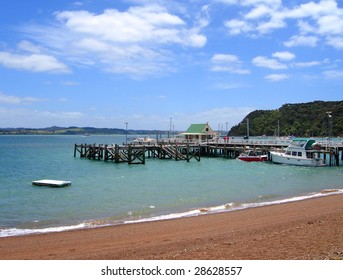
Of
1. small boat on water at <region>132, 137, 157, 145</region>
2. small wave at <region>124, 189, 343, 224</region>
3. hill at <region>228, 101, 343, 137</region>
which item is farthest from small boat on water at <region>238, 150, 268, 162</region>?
→ hill at <region>228, 101, 343, 137</region>

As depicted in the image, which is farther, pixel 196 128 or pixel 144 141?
pixel 196 128

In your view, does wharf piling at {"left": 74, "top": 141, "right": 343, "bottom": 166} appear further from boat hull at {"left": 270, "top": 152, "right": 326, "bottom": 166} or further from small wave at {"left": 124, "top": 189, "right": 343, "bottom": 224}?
small wave at {"left": 124, "top": 189, "right": 343, "bottom": 224}

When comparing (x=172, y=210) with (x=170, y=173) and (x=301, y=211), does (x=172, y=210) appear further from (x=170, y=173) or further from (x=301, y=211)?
(x=170, y=173)

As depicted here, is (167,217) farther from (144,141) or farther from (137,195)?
(144,141)

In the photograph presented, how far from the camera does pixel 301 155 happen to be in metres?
47.8

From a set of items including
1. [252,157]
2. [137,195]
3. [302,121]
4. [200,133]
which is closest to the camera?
[137,195]

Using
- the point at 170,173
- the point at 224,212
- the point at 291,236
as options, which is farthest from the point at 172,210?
the point at 170,173

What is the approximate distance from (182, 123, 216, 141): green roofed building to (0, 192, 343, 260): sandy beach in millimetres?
55330

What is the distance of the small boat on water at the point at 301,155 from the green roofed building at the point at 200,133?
25340 mm

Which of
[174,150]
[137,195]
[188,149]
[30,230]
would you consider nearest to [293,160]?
[188,149]

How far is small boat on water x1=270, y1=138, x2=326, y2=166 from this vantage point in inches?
1849

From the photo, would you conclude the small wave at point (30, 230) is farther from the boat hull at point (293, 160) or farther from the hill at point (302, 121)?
the hill at point (302, 121)

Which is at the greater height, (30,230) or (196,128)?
(196,128)

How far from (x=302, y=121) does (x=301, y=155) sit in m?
132
